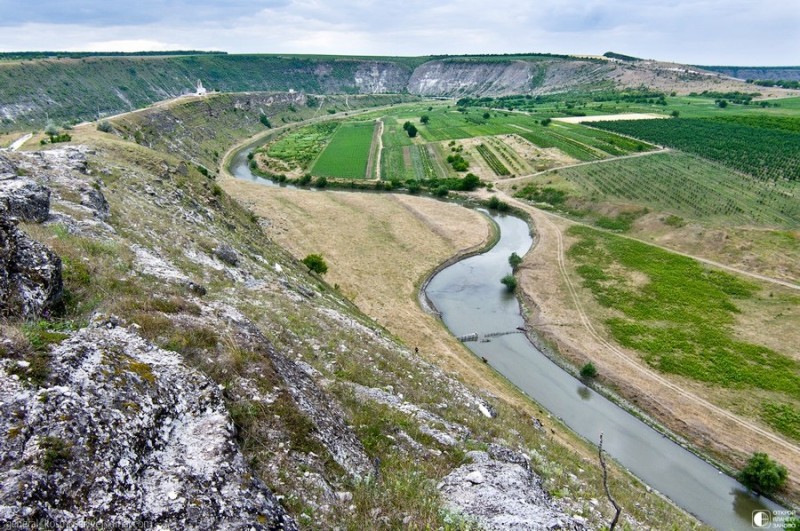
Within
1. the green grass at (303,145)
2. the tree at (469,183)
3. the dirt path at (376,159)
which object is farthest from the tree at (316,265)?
the green grass at (303,145)

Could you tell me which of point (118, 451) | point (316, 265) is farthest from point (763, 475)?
point (316, 265)

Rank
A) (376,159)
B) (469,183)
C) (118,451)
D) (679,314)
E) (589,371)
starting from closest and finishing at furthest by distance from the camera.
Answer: (118,451)
(589,371)
(679,314)
(469,183)
(376,159)

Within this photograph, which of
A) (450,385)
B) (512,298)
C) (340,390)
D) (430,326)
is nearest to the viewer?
(340,390)

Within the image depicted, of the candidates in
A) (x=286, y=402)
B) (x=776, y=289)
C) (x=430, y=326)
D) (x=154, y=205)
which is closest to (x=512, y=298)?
(x=430, y=326)

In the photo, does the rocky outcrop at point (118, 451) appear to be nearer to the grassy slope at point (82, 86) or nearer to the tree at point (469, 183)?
the tree at point (469, 183)

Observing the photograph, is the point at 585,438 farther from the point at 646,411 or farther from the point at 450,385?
the point at 450,385

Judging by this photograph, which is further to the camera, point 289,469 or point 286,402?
point 286,402

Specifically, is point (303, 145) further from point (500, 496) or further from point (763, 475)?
point (500, 496)
